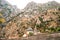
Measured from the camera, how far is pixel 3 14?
325 feet

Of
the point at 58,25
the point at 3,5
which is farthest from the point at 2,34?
the point at 3,5

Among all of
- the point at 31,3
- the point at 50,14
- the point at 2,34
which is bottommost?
the point at 2,34

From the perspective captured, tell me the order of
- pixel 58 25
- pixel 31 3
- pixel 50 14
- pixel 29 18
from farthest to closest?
1. pixel 31 3
2. pixel 29 18
3. pixel 50 14
4. pixel 58 25

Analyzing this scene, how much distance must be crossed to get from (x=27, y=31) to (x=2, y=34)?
1216cm

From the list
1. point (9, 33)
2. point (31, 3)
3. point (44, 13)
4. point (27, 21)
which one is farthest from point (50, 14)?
point (31, 3)

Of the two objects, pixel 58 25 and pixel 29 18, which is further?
pixel 29 18

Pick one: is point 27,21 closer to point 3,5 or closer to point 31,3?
point 31,3

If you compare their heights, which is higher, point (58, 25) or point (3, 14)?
point (3, 14)

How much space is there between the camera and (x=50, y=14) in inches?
2635

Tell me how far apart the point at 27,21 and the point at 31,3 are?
28.6 meters

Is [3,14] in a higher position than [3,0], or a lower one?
lower

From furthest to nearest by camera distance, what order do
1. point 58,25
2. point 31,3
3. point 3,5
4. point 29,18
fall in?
point 3,5
point 31,3
point 29,18
point 58,25

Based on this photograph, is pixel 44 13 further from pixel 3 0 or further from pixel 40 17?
pixel 3 0

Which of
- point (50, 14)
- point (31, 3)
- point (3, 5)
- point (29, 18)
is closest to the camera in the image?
point (50, 14)
